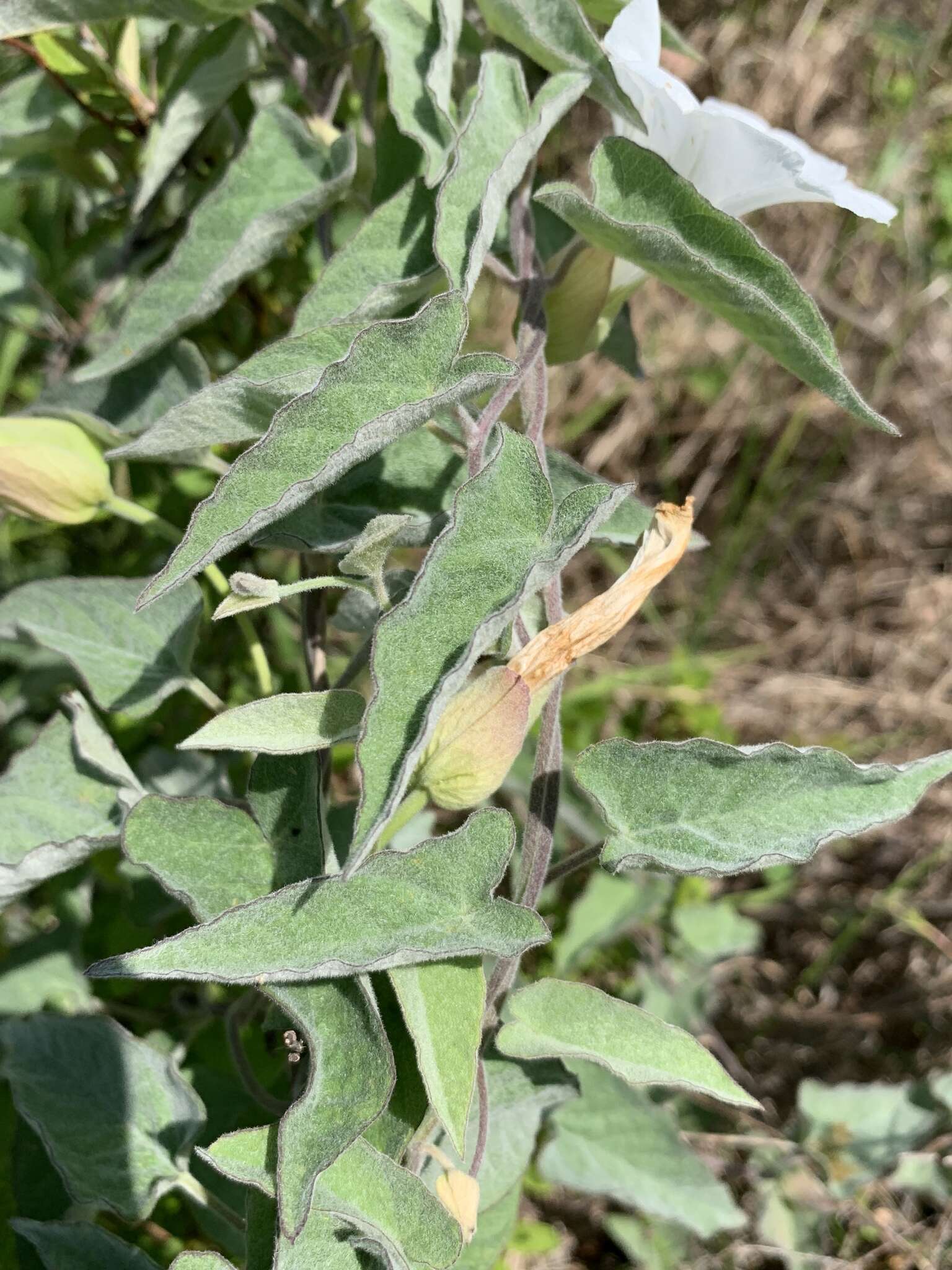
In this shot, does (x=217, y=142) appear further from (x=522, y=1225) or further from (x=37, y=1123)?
(x=522, y=1225)

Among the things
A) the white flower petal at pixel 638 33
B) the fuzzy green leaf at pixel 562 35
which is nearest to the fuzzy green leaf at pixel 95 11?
the fuzzy green leaf at pixel 562 35

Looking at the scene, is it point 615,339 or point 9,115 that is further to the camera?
point 9,115

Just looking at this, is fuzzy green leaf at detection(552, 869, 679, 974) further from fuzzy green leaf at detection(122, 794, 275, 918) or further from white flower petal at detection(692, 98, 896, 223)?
white flower petal at detection(692, 98, 896, 223)

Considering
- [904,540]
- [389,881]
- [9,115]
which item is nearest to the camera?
[389,881]

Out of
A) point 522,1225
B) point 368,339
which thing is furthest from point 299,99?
point 522,1225

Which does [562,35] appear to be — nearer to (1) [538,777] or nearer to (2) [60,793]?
(1) [538,777]

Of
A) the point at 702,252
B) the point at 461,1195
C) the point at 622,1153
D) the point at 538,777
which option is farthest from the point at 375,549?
the point at 622,1153

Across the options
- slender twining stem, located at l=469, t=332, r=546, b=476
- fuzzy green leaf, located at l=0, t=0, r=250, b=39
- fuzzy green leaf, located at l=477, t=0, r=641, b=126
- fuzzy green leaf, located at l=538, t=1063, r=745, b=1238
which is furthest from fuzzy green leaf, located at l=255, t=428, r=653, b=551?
fuzzy green leaf, located at l=538, t=1063, r=745, b=1238

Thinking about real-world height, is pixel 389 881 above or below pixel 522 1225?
above
